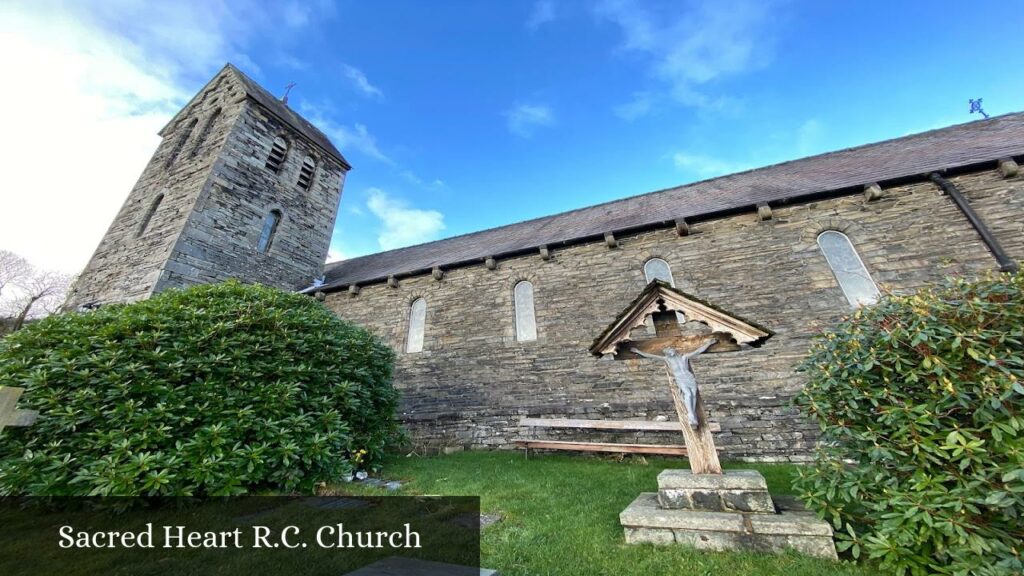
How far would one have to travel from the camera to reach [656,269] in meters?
9.12

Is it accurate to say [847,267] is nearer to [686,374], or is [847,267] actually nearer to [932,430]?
[686,374]

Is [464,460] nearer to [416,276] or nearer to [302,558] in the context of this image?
[302,558]

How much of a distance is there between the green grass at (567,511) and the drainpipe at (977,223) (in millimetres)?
6036

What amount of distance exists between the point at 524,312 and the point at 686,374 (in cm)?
627

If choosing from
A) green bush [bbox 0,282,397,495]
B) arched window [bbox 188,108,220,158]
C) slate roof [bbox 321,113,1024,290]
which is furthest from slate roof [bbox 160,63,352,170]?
green bush [bbox 0,282,397,495]

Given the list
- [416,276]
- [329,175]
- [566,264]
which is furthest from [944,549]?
[329,175]

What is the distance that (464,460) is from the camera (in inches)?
289

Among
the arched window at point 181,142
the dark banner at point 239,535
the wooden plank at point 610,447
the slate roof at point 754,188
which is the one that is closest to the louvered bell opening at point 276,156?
the arched window at point 181,142

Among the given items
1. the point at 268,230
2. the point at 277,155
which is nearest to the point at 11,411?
the point at 268,230

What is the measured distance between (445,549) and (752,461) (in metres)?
6.35

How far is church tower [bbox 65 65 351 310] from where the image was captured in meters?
11.1

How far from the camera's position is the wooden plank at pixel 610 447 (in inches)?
250

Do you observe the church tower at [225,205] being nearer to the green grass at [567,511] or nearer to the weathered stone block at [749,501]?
the green grass at [567,511]

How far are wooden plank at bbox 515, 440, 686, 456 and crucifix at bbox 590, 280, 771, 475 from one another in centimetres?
275
